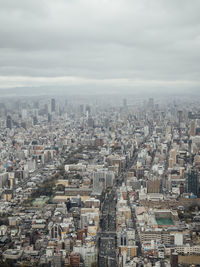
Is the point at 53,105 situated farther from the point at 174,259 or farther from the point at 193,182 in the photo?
the point at 174,259

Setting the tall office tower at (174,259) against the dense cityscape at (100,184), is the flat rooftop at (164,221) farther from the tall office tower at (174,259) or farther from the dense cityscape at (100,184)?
the tall office tower at (174,259)

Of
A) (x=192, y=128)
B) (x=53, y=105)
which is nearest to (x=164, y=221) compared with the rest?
(x=192, y=128)

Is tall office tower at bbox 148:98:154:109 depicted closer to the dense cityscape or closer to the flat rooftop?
the dense cityscape

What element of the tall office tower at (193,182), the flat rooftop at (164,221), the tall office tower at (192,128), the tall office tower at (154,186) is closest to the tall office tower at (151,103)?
the tall office tower at (192,128)

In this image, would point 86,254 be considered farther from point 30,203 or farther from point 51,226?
point 30,203

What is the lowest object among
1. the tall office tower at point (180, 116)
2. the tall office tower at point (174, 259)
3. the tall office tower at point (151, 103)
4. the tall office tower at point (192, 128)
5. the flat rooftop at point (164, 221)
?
the flat rooftop at point (164, 221)

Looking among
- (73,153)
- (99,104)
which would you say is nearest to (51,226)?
(73,153)
